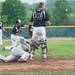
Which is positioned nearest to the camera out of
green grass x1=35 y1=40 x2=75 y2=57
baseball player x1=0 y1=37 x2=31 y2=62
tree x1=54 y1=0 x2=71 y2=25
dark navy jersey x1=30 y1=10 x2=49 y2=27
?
baseball player x1=0 y1=37 x2=31 y2=62

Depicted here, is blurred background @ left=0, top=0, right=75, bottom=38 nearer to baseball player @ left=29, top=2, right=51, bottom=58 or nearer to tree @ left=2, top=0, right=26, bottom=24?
tree @ left=2, top=0, right=26, bottom=24

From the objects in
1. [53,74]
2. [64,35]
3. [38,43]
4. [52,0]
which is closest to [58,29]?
[64,35]

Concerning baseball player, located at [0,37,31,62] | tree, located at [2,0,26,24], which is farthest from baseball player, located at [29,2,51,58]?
tree, located at [2,0,26,24]

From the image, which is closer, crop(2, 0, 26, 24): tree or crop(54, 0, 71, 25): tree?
crop(2, 0, 26, 24): tree

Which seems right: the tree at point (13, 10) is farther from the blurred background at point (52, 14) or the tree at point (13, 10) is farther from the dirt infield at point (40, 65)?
the dirt infield at point (40, 65)

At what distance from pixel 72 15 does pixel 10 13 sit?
274 inches

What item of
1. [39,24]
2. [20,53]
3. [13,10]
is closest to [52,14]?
[13,10]

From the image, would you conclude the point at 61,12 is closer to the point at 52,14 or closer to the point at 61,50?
the point at 52,14

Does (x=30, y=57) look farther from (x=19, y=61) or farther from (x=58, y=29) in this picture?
(x=58, y=29)

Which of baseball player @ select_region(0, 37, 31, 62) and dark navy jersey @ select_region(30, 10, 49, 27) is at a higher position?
dark navy jersey @ select_region(30, 10, 49, 27)

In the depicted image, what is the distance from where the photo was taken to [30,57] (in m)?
14.4

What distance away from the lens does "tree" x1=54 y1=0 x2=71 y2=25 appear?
127 feet

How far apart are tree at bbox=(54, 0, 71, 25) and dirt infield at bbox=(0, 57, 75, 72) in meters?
24.5

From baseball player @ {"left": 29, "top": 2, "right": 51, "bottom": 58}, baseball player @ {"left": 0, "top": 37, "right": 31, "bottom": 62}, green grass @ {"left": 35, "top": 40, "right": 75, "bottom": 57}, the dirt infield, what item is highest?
baseball player @ {"left": 29, "top": 2, "right": 51, "bottom": 58}
